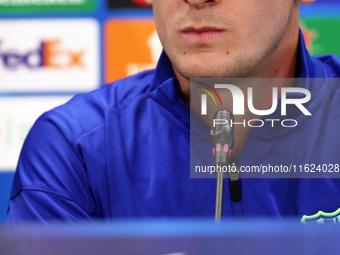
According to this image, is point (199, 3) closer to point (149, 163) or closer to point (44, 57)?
point (149, 163)

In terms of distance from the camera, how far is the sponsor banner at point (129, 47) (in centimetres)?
171

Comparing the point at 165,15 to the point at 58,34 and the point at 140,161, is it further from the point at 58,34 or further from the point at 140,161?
the point at 58,34

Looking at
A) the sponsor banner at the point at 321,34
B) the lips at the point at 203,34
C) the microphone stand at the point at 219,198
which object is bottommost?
the microphone stand at the point at 219,198

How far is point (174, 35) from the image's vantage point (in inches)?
33.9

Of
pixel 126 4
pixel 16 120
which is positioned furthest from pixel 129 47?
pixel 16 120

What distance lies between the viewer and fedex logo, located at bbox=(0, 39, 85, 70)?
1.74 meters

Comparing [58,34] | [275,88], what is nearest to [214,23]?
[275,88]

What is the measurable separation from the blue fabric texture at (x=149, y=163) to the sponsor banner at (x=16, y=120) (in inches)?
30.2

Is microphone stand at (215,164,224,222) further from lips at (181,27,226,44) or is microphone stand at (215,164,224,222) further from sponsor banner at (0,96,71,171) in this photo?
sponsor banner at (0,96,71,171)

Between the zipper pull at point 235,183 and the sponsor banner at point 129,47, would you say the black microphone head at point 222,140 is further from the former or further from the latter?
the sponsor banner at point 129,47

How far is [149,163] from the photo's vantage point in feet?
2.99

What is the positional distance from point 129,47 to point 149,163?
881mm

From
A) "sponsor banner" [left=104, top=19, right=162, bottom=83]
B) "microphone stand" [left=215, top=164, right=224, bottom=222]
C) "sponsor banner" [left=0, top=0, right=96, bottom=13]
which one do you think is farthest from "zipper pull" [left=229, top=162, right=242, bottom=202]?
"sponsor banner" [left=0, top=0, right=96, bottom=13]

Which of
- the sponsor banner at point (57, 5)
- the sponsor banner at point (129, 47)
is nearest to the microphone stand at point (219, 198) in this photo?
the sponsor banner at point (129, 47)
